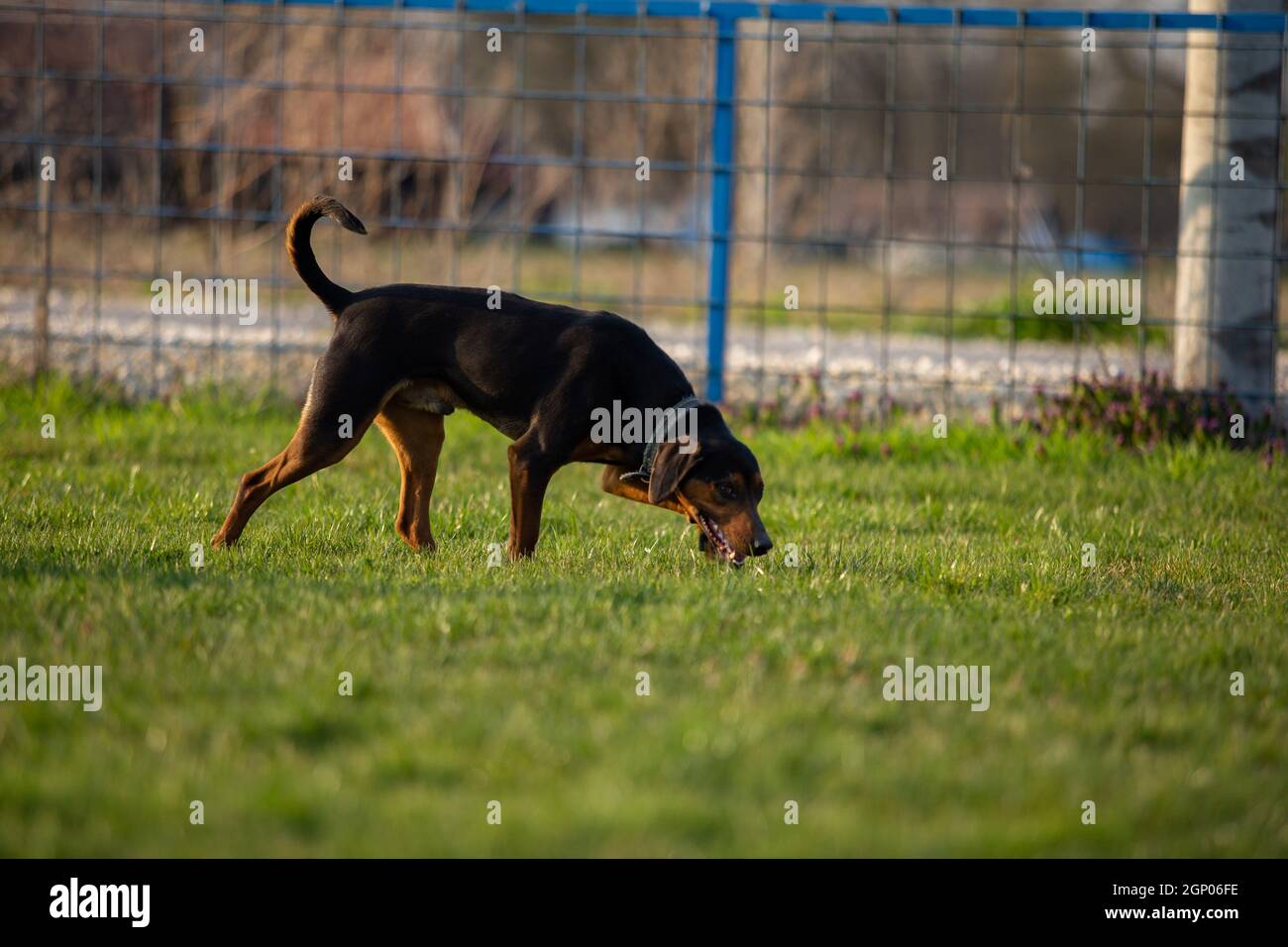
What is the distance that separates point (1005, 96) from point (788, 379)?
24885 millimetres

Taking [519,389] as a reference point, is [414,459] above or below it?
below

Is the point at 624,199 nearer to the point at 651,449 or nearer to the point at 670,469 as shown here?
the point at 651,449

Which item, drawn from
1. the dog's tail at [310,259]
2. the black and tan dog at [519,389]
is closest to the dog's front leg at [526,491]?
the black and tan dog at [519,389]

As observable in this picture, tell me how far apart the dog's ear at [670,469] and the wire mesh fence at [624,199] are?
3214mm

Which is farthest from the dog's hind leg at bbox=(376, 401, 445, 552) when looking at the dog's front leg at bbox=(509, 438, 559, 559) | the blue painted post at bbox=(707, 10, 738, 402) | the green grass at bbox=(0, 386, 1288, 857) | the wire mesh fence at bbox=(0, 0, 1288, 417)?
the blue painted post at bbox=(707, 10, 738, 402)

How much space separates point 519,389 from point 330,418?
0.75 m

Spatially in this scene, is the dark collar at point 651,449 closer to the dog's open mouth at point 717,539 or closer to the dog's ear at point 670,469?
the dog's ear at point 670,469

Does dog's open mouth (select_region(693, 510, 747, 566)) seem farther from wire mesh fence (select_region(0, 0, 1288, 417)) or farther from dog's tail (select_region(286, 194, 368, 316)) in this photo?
wire mesh fence (select_region(0, 0, 1288, 417))

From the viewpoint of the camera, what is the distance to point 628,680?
12.9ft

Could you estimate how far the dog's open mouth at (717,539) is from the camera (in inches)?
214

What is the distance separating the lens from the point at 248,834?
2.90 m

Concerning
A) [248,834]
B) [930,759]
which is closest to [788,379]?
[930,759]

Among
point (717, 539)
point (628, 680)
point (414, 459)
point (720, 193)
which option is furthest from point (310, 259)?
point (720, 193)

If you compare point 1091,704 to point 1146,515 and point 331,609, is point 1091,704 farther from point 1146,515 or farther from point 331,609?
point 1146,515
